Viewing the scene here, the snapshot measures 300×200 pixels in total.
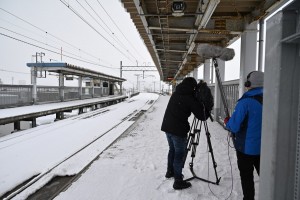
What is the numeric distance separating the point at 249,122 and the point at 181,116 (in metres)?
1.04

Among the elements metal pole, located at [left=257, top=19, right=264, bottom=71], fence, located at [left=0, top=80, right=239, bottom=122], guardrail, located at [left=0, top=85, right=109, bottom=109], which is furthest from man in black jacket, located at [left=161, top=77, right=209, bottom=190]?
guardrail, located at [left=0, top=85, right=109, bottom=109]

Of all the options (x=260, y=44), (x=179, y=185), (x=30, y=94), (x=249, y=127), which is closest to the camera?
(x=249, y=127)

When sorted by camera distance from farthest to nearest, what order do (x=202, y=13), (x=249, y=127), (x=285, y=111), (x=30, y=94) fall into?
1. (x=30, y=94)
2. (x=202, y=13)
3. (x=249, y=127)
4. (x=285, y=111)

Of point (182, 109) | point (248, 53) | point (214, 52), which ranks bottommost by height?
point (182, 109)

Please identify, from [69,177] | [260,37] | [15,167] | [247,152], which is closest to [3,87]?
[15,167]

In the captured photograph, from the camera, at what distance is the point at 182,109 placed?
3.52 meters

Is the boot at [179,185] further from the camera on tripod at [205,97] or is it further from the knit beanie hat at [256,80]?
the knit beanie hat at [256,80]

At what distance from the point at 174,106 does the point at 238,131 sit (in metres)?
1.03

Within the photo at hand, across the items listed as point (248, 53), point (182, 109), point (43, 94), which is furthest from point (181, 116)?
point (43, 94)

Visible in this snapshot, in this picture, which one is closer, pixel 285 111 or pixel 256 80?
pixel 285 111

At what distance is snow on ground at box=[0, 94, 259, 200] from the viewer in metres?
3.55

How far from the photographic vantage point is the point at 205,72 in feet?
51.1

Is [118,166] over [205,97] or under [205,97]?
under

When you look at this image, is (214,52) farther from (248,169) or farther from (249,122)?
(248,169)
